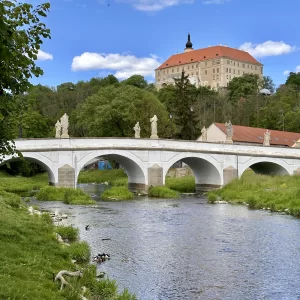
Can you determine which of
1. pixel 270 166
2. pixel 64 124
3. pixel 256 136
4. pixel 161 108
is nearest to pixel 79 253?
pixel 64 124

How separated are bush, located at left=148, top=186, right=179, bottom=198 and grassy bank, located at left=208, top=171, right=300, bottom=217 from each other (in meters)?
3.20

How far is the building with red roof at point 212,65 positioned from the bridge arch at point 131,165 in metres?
79.2

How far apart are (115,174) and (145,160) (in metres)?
20.0

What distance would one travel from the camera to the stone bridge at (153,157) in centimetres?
3544

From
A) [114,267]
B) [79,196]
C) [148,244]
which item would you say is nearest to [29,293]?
[114,267]

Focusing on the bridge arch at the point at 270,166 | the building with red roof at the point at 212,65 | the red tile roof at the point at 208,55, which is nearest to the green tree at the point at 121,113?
the bridge arch at the point at 270,166

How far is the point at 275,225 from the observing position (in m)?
19.8

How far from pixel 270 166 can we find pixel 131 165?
45.6ft

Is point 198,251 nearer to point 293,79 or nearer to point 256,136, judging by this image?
point 256,136

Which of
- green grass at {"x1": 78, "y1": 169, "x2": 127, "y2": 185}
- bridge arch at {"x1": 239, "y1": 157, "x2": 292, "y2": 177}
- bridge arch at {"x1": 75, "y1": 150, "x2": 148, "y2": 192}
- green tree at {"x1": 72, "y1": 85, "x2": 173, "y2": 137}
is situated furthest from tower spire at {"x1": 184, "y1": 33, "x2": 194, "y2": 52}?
bridge arch at {"x1": 75, "y1": 150, "x2": 148, "y2": 192}

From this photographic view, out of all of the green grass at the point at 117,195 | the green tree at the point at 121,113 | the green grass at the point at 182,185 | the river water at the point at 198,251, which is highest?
the green tree at the point at 121,113

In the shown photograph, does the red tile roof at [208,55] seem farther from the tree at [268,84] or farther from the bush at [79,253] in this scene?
the bush at [79,253]

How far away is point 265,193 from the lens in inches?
1172

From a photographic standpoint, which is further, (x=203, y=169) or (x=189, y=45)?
(x=189, y=45)
